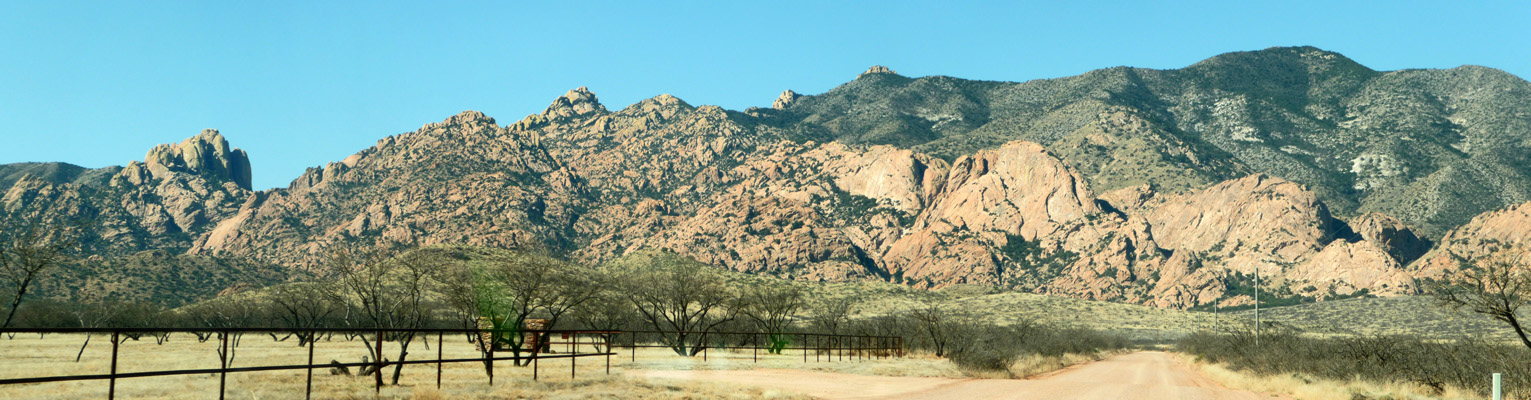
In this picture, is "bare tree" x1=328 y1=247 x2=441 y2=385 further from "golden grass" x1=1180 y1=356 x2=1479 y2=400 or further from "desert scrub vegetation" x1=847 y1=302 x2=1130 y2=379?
"golden grass" x1=1180 y1=356 x2=1479 y2=400

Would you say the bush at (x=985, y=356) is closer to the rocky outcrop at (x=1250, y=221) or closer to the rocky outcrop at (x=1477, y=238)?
the rocky outcrop at (x=1477, y=238)

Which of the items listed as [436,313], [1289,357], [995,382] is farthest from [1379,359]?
[436,313]

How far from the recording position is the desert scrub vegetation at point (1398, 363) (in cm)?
2333

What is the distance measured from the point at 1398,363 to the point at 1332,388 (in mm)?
3555

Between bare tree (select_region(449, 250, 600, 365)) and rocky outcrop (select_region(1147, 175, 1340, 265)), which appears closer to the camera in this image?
bare tree (select_region(449, 250, 600, 365))

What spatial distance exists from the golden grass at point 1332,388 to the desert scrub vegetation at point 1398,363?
0.14 meters

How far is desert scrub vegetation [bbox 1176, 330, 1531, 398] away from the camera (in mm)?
23328

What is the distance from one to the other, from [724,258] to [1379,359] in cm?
16613

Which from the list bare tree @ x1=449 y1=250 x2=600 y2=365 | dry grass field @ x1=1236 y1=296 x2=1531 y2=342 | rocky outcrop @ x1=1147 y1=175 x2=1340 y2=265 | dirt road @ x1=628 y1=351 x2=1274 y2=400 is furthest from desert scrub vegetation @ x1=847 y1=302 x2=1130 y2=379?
rocky outcrop @ x1=1147 y1=175 x2=1340 y2=265

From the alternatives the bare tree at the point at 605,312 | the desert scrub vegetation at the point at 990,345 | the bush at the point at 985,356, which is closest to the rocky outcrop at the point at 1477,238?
the desert scrub vegetation at the point at 990,345

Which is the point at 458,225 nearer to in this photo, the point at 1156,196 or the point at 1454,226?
the point at 1156,196

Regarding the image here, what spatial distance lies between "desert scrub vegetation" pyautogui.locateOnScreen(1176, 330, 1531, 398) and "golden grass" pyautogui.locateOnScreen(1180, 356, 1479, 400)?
14cm

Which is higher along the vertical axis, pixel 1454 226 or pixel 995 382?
pixel 1454 226

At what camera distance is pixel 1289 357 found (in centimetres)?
3403
